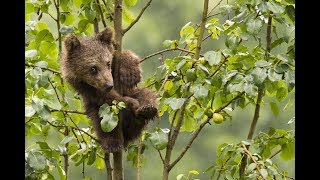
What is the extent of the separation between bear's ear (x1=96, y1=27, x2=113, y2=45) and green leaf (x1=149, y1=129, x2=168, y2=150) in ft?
1.23

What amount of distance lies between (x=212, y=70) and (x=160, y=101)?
8.3 inches

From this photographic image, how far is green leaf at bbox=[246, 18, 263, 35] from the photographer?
1874mm

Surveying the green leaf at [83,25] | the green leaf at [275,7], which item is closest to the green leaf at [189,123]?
the green leaf at [83,25]

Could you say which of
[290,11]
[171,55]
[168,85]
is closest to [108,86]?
[168,85]

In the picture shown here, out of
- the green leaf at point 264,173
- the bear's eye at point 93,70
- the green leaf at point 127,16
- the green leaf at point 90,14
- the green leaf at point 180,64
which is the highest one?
the green leaf at point 127,16

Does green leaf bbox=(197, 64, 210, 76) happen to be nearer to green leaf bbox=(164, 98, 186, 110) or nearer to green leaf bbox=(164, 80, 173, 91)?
green leaf bbox=(164, 98, 186, 110)

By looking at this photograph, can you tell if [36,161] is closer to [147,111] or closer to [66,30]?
[147,111]

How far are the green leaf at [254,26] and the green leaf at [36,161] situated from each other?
0.72m

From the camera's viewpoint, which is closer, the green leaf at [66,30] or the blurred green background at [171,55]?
the green leaf at [66,30]

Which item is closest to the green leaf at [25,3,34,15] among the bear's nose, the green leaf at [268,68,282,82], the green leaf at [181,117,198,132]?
the bear's nose

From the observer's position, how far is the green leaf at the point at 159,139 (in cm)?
188

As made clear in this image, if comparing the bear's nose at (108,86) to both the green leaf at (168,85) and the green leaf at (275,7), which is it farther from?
the green leaf at (275,7)
